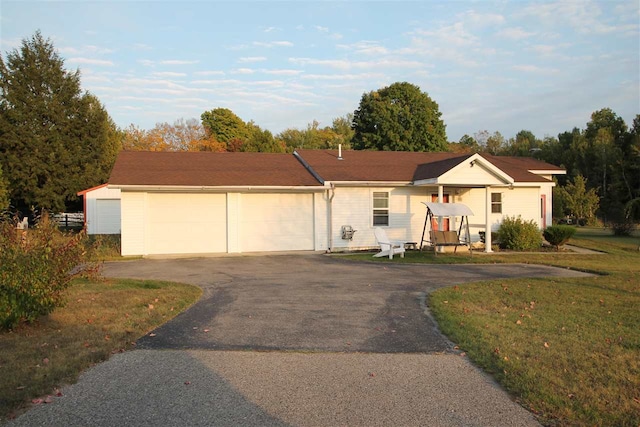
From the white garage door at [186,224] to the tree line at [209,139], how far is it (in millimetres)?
13273

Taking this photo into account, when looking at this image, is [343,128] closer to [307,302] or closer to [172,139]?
[172,139]

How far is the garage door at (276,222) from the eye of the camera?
A: 19.3 metres

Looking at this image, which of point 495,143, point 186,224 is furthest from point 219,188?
point 495,143

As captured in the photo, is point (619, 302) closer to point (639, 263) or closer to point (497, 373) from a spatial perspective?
point (497, 373)

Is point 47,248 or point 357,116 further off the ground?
point 357,116

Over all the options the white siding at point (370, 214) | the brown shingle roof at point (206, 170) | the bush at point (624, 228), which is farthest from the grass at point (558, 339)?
the bush at point (624, 228)

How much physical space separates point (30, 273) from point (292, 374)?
401 cm

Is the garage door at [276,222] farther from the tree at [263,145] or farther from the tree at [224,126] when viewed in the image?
the tree at [224,126]

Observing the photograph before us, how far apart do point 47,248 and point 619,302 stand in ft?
32.0

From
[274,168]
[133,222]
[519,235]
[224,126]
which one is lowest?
[519,235]

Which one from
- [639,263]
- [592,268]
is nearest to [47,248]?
[592,268]

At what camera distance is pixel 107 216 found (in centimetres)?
2984

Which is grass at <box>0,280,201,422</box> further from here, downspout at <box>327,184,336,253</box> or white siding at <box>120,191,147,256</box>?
downspout at <box>327,184,336,253</box>

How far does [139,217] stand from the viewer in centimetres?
1814
